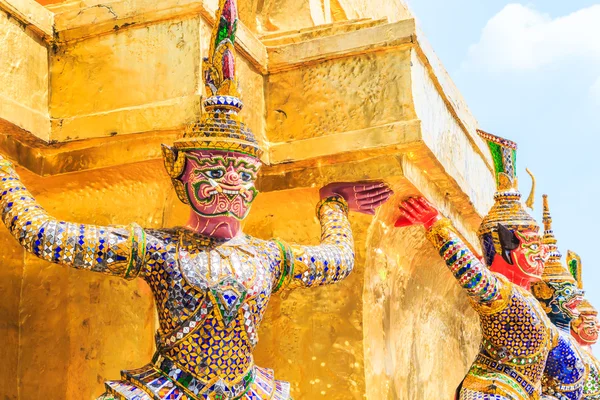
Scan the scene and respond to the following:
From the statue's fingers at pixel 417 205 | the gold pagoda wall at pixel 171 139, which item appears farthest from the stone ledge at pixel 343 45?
the statue's fingers at pixel 417 205

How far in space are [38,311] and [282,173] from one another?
132 centimetres

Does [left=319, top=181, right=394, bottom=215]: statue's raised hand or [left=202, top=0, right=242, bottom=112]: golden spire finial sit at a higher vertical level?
[left=202, top=0, right=242, bottom=112]: golden spire finial

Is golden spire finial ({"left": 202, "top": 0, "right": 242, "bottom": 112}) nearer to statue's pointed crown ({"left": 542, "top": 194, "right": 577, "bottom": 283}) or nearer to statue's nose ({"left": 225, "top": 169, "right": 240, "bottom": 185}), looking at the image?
statue's nose ({"left": 225, "top": 169, "right": 240, "bottom": 185})

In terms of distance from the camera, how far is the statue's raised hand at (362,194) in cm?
430

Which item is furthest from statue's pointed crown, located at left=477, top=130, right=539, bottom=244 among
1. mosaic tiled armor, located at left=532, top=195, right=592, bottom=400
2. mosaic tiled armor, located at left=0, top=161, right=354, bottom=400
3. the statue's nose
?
the statue's nose

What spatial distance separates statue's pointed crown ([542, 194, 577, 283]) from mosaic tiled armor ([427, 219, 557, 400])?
1200 millimetres

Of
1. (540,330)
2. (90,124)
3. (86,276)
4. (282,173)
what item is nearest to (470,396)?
(540,330)

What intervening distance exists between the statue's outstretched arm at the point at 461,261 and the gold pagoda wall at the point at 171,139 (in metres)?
0.20

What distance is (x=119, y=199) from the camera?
4.16 m

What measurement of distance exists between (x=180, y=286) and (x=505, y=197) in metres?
2.24

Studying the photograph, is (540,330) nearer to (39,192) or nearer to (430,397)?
(430,397)

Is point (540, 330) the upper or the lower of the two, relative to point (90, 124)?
lower

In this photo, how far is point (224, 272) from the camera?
3.44 m

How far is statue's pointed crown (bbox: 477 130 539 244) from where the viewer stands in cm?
485
